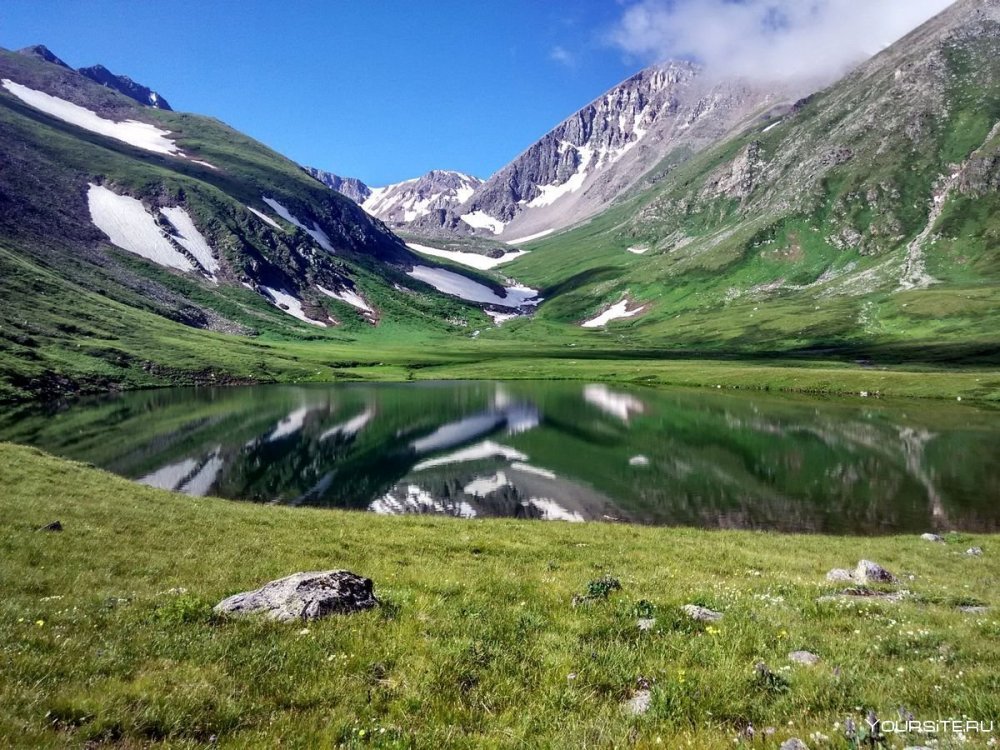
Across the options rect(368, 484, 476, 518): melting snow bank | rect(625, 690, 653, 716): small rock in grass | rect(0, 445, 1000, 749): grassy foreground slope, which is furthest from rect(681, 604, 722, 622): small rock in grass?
rect(368, 484, 476, 518): melting snow bank

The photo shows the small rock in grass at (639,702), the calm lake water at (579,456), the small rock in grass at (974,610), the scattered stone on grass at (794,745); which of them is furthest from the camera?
the calm lake water at (579,456)

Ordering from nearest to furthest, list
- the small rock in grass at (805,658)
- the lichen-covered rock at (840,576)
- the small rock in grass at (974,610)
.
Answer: the small rock in grass at (805,658) → the small rock in grass at (974,610) → the lichen-covered rock at (840,576)

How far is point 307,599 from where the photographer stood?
40.7 ft

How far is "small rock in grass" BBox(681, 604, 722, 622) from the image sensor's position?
12.8 meters

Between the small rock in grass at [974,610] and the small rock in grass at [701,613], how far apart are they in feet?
23.1

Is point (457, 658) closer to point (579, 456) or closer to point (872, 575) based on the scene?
point (872, 575)

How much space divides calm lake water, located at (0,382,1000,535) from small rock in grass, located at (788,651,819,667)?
31.9 metres

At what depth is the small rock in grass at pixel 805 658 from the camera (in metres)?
9.89

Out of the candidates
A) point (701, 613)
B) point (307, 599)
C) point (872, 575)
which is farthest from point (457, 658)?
point (872, 575)

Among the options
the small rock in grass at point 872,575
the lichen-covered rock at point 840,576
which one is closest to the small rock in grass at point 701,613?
the lichen-covered rock at point 840,576

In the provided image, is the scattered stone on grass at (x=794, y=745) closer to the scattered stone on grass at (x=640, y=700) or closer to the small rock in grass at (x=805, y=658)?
the scattered stone on grass at (x=640, y=700)

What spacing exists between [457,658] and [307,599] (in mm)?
4175

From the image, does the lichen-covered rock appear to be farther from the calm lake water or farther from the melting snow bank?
the melting snow bank

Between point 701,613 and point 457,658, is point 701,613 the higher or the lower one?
the lower one
